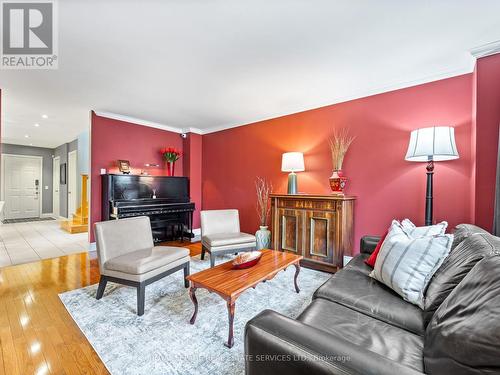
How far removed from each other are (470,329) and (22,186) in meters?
10.3

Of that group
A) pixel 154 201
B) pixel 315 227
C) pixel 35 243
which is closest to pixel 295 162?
pixel 315 227

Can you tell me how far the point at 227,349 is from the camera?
158cm

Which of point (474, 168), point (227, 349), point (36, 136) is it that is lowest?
point (227, 349)

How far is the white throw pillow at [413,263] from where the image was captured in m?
1.36

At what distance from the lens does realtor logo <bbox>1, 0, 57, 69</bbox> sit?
1.69 metres

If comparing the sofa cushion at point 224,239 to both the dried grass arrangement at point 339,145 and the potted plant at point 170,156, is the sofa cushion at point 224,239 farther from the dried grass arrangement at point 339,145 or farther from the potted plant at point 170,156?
the potted plant at point 170,156

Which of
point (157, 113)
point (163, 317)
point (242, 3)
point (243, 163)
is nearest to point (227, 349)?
point (163, 317)

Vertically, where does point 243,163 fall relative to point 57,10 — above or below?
below

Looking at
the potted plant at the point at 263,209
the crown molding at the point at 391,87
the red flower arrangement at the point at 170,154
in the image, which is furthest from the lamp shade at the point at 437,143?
the red flower arrangement at the point at 170,154

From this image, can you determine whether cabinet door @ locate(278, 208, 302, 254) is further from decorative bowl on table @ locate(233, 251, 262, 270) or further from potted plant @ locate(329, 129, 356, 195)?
decorative bowl on table @ locate(233, 251, 262, 270)

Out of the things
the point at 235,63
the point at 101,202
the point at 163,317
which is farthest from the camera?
the point at 101,202

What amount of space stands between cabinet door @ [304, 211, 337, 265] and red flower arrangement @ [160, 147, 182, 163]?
10.2 ft

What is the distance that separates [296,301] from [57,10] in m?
3.09

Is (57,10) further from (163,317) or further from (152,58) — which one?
(163,317)
